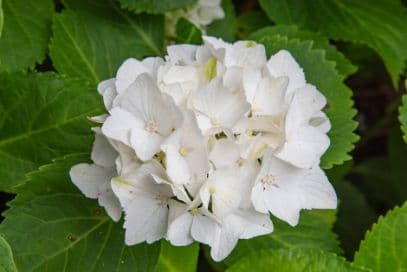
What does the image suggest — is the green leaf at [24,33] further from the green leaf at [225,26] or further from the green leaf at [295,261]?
the green leaf at [295,261]

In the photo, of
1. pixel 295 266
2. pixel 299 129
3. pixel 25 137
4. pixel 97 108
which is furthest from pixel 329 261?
pixel 25 137

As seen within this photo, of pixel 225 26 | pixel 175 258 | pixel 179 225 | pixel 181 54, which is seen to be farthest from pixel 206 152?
pixel 225 26

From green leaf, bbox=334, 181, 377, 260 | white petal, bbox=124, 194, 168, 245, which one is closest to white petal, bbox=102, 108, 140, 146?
white petal, bbox=124, 194, 168, 245

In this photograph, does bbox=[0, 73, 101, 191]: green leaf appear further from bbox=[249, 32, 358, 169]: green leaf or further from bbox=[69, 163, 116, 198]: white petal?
bbox=[249, 32, 358, 169]: green leaf

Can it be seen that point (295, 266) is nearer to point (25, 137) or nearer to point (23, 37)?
point (25, 137)

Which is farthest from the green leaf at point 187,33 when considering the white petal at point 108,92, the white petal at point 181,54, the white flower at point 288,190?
the white flower at point 288,190

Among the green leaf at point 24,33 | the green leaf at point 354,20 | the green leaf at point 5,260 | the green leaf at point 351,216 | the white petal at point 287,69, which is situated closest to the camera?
the green leaf at point 5,260
